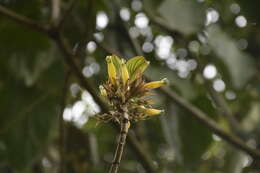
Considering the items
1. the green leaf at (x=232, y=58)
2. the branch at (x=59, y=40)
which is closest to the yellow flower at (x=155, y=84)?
the branch at (x=59, y=40)

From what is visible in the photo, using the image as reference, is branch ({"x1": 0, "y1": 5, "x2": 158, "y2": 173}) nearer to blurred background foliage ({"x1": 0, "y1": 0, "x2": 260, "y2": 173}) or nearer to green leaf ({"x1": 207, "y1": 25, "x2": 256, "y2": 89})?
blurred background foliage ({"x1": 0, "y1": 0, "x2": 260, "y2": 173})

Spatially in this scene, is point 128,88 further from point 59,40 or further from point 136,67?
point 59,40

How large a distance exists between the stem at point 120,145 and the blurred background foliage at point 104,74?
525 mm

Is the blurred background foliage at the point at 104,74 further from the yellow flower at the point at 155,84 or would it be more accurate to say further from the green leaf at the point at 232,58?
the yellow flower at the point at 155,84

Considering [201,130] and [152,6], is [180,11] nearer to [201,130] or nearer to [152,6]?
[152,6]

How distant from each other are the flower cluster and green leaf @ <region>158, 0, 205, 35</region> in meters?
0.47

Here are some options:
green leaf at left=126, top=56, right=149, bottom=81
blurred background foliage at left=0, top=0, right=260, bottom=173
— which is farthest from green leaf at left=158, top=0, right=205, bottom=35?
green leaf at left=126, top=56, right=149, bottom=81

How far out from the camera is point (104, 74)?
1134 millimetres

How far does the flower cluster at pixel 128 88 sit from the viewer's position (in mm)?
429

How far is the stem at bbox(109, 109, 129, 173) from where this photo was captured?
1.19 ft

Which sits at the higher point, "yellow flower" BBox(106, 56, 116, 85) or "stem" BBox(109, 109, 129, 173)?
"yellow flower" BBox(106, 56, 116, 85)

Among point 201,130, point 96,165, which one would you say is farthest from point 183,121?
point 96,165

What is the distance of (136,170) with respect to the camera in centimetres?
150

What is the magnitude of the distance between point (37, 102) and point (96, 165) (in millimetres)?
203
